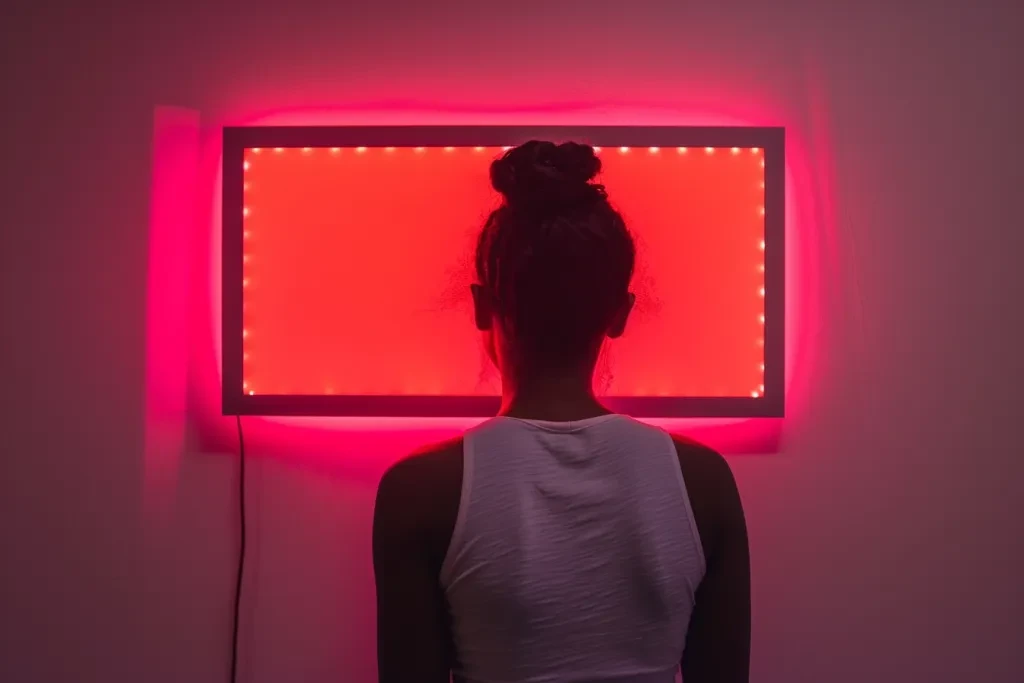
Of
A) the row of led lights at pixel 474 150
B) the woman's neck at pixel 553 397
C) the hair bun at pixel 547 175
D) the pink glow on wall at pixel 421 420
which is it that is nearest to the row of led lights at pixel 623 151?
the row of led lights at pixel 474 150

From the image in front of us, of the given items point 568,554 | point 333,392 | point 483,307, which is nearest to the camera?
point 568,554

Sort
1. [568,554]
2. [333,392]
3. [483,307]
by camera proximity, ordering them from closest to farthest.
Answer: [568,554] < [483,307] < [333,392]

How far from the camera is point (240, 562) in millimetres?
1162

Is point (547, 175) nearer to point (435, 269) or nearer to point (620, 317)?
point (620, 317)

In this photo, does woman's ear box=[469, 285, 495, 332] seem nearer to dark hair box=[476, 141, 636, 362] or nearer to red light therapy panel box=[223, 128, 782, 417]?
dark hair box=[476, 141, 636, 362]

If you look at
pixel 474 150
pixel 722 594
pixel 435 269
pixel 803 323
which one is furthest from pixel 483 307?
pixel 803 323

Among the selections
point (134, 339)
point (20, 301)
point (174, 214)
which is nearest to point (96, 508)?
point (134, 339)

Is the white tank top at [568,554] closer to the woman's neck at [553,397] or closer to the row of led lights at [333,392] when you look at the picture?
the woman's neck at [553,397]

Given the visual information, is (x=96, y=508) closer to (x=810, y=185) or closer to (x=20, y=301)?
(x=20, y=301)

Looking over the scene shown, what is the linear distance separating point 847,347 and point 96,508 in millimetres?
1498

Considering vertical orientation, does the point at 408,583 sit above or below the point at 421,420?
below

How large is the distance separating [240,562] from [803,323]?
1.18m

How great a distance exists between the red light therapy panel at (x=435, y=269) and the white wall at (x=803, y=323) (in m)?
0.14

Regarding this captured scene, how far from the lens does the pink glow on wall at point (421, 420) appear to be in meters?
1.19
